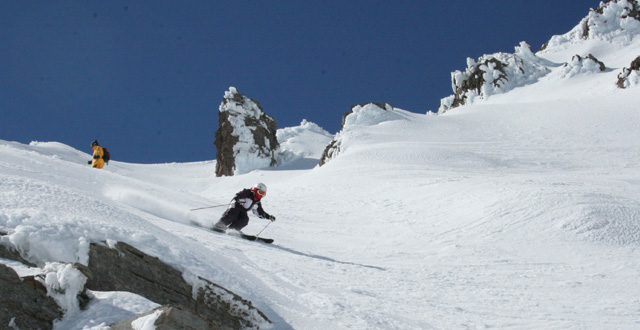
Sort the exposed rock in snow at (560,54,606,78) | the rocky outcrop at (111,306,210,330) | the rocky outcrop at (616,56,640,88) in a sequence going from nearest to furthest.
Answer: the rocky outcrop at (111,306,210,330)
the rocky outcrop at (616,56,640,88)
the exposed rock in snow at (560,54,606,78)

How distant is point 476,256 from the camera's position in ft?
35.3

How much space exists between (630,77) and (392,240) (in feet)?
163

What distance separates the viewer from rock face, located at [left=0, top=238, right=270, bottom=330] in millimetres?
4031

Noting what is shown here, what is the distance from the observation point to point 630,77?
→ 166 feet

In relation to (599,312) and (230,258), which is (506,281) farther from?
(230,258)

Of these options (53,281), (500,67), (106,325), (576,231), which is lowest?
(106,325)

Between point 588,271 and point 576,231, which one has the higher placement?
point 576,231

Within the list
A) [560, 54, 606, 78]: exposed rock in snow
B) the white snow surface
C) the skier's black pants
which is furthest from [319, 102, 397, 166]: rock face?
[560, 54, 606, 78]: exposed rock in snow

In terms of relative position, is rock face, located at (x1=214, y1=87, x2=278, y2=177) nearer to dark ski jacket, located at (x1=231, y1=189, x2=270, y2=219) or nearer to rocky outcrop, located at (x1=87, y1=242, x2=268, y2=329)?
dark ski jacket, located at (x1=231, y1=189, x2=270, y2=219)

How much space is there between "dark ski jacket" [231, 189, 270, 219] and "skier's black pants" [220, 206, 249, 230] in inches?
3.6

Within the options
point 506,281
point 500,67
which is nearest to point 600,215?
point 506,281

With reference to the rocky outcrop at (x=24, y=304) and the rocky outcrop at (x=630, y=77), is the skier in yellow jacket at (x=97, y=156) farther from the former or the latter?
the rocky outcrop at (x=630, y=77)

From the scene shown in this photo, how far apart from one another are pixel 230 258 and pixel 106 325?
371cm

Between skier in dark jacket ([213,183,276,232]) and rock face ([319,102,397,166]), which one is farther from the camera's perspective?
rock face ([319,102,397,166])
